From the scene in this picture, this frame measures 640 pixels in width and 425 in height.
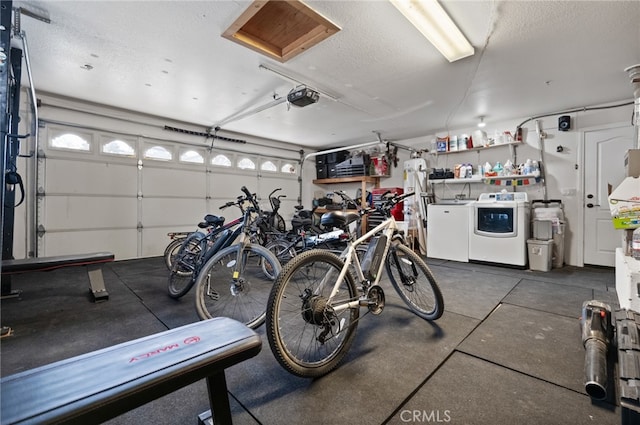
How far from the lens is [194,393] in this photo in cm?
143

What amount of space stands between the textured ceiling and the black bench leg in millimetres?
2467

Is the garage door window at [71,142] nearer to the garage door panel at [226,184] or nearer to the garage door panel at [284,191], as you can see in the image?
the garage door panel at [226,184]

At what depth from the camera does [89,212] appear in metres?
4.48

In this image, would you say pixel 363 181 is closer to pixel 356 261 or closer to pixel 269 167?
pixel 269 167

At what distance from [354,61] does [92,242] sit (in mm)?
4876

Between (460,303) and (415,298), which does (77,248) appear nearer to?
(415,298)

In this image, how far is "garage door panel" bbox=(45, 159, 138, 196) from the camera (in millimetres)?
4199

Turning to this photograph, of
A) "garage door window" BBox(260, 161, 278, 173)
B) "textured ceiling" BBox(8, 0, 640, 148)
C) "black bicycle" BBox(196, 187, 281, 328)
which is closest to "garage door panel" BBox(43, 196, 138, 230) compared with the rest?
"textured ceiling" BBox(8, 0, 640, 148)

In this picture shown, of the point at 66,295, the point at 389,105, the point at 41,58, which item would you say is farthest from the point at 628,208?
the point at 41,58

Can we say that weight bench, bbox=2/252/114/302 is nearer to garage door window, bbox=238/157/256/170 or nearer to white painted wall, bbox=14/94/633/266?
white painted wall, bbox=14/94/633/266

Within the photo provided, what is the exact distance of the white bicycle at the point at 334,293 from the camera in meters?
1.42

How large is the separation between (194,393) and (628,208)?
3526 mm

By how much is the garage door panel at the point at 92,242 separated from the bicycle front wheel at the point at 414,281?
15.5 ft

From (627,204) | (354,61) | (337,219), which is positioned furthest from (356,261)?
(627,204)
